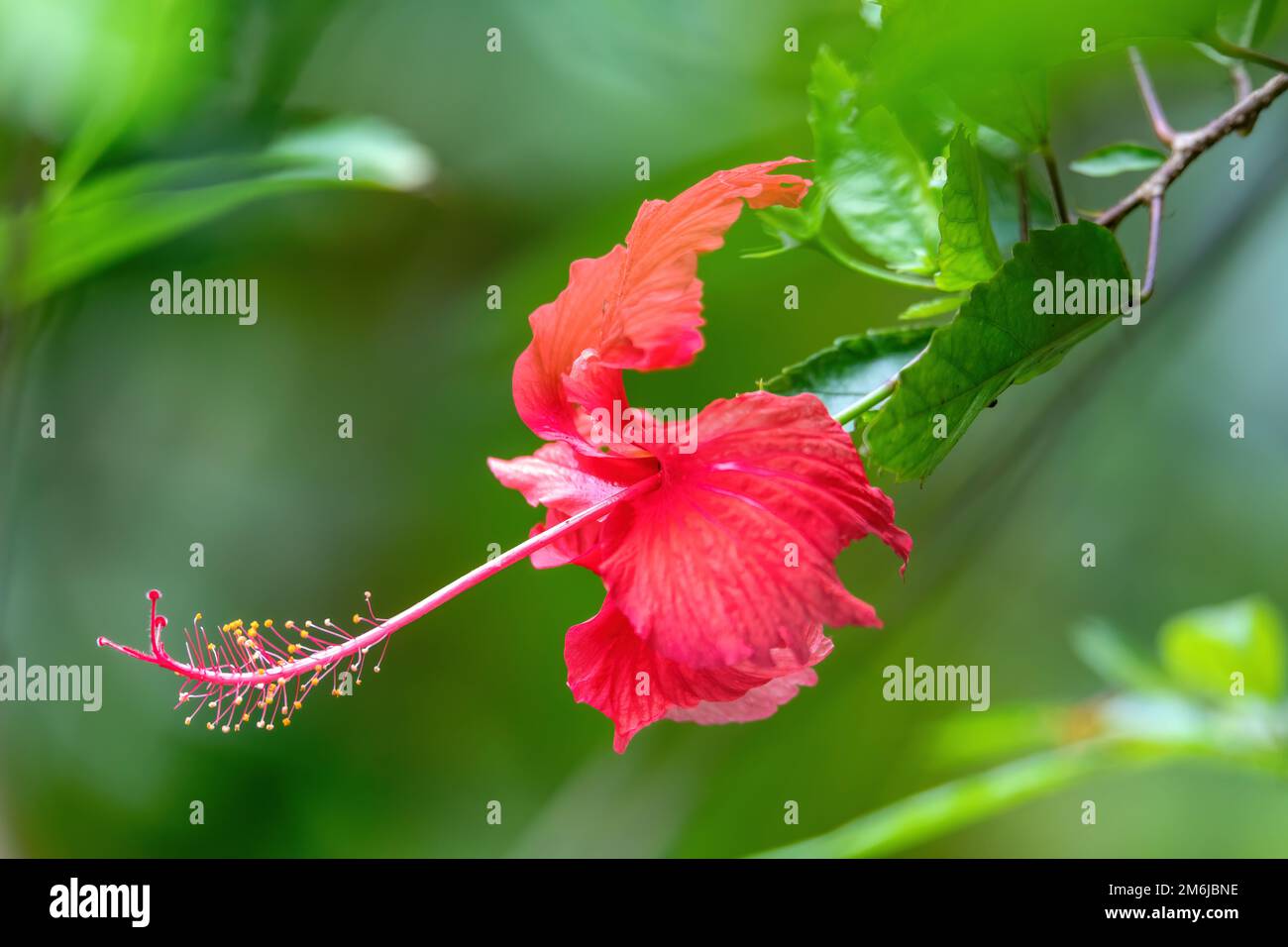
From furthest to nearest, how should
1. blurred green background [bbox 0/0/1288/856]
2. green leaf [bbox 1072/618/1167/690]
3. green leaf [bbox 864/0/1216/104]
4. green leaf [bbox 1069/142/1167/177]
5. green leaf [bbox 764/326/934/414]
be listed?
1. blurred green background [bbox 0/0/1288/856]
2. green leaf [bbox 1072/618/1167/690]
3. green leaf [bbox 1069/142/1167/177]
4. green leaf [bbox 764/326/934/414]
5. green leaf [bbox 864/0/1216/104]

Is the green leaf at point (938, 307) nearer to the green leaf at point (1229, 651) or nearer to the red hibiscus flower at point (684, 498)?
the red hibiscus flower at point (684, 498)

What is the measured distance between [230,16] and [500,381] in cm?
68

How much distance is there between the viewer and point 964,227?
0.52m

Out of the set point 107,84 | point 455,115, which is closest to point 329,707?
point 455,115

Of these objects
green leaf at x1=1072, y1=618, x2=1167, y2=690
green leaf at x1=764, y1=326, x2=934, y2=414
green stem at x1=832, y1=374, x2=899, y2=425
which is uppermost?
green leaf at x1=764, y1=326, x2=934, y2=414

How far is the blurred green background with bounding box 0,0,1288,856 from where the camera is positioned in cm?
174

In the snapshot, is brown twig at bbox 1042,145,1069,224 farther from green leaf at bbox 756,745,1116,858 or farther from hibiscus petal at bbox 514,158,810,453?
green leaf at bbox 756,745,1116,858

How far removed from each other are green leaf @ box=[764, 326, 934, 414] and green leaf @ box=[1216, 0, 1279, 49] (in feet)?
0.66

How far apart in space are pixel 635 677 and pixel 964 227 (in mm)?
261

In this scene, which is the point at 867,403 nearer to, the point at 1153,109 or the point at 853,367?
the point at 853,367

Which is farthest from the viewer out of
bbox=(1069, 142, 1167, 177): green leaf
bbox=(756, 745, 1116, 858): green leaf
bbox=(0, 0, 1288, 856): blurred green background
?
bbox=(0, 0, 1288, 856): blurred green background

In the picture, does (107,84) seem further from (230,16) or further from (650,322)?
(650,322)

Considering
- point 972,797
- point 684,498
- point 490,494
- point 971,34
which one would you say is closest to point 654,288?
point 684,498

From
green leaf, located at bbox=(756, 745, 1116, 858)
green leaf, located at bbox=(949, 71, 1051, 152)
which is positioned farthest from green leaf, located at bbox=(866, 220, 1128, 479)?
green leaf, located at bbox=(756, 745, 1116, 858)
